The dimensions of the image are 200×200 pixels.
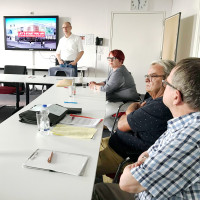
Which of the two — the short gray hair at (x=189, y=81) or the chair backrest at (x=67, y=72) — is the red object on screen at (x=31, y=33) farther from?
the short gray hair at (x=189, y=81)

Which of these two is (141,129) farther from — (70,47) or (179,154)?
(70,47)

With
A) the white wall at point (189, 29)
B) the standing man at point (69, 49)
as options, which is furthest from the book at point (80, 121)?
the standing man at point (69, 49)

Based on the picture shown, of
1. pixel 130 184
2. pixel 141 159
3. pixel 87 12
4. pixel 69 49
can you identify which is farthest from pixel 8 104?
pixel 130 184

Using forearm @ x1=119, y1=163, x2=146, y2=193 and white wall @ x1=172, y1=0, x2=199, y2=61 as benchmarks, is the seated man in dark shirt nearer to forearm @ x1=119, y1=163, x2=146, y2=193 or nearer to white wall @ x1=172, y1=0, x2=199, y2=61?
forearm @ x1=119, y1=163, x2=146, y2=193

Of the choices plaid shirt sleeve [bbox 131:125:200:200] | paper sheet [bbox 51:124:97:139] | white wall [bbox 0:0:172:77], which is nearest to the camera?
plaid shirt sleeve [bbox 131:125:200:200]

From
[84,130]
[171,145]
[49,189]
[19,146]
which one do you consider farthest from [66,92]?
[171,145]

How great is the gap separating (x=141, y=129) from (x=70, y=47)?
3800 millimetres

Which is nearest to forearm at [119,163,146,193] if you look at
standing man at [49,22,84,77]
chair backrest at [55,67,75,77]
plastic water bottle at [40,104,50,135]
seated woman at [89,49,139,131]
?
plastic water bottle at [40,104,50,135]

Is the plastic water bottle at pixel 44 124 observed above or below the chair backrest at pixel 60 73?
below

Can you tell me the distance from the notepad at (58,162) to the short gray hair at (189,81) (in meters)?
0.59

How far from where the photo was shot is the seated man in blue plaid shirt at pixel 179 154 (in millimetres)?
749

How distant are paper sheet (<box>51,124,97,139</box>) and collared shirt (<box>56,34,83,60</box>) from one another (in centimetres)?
361

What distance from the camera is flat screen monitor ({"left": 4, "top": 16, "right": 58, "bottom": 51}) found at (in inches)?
227

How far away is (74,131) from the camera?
1475 mm
